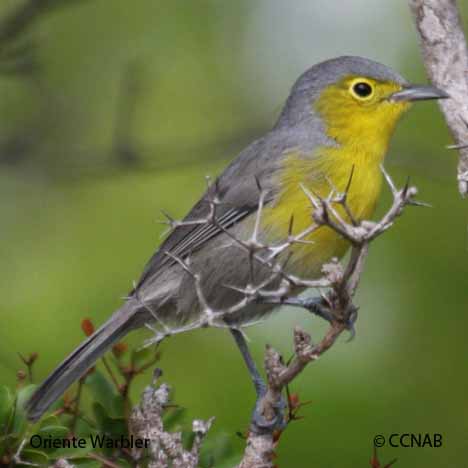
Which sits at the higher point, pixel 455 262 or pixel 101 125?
pixel 101 125

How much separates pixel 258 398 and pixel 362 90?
1855 mm

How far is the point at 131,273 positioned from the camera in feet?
22.7

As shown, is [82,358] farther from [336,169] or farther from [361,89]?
[361,89]

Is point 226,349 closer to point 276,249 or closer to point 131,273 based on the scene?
point 131,273

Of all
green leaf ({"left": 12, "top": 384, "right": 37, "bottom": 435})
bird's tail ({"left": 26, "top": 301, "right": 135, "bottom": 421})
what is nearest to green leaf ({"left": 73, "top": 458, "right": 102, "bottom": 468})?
green leaf ({"left": 12, "top": 384, "right": 37, "bottom": 435})

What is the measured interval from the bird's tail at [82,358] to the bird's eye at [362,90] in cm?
175

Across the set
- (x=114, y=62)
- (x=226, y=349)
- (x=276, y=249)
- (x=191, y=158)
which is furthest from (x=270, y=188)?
(x=114, y=62)

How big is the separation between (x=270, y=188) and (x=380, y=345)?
Answer: 1.18 meters

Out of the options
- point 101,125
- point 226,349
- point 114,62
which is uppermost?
point 114,62

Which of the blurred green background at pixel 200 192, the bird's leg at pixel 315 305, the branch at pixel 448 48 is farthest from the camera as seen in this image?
the blurred green background at pixel 200 192

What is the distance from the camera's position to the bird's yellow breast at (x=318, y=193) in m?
5.43

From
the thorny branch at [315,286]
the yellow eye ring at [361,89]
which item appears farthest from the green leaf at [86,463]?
the yellow eye ring at [361,89]

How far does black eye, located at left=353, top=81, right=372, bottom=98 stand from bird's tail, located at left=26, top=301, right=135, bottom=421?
176 centimetres

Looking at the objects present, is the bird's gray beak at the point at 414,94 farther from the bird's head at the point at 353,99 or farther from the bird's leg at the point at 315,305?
the bird's leg at the point at 315,305
